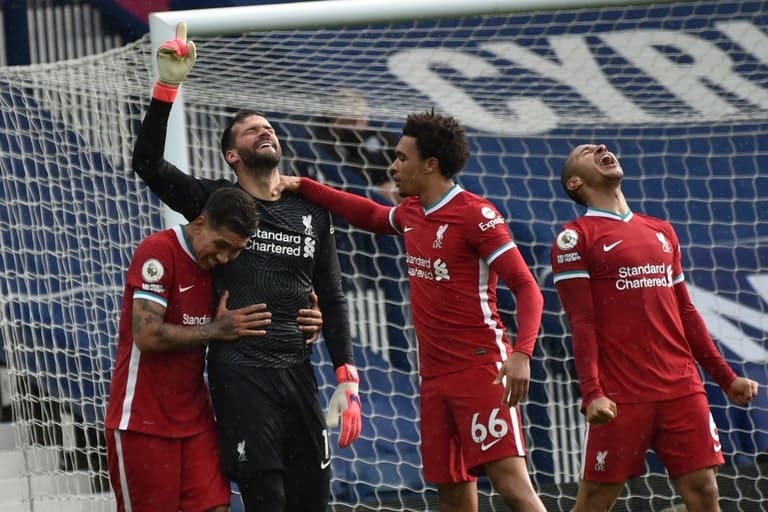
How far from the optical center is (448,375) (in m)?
5.35

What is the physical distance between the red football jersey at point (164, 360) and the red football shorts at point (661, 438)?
1.60m

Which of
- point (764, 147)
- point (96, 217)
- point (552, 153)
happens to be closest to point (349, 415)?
point (96, 217)

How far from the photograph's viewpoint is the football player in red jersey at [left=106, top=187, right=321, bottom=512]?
4.77 m

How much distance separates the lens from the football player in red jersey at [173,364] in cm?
477

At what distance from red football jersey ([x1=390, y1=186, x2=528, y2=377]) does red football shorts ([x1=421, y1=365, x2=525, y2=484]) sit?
0.20 ft

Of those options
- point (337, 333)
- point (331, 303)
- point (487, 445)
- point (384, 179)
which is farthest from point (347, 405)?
point (384, 179)

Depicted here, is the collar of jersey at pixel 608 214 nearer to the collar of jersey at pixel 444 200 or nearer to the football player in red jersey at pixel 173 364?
the collar of jersey at pixel 444 200

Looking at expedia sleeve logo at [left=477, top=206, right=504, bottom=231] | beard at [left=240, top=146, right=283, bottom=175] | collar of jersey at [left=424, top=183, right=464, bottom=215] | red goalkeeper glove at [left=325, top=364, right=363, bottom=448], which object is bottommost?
red goalkeeper glove at [left=325, top=364, right=363, bottom=448]

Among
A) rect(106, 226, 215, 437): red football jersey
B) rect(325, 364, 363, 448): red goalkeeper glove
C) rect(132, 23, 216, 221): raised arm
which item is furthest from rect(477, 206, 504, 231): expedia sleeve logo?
rect(132, 23, 216, 221): raised arm

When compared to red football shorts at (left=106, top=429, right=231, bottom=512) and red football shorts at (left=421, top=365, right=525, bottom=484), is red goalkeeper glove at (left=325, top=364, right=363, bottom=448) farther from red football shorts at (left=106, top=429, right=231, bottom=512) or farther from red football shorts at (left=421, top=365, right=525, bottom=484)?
red football shorts at (left=106, top=429, right=231, bottom=512)

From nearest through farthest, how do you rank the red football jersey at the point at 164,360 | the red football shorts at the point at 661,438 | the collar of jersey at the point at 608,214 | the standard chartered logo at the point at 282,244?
the red football jersey at the point at 164,360 → the standard chartered logo at the point at 282,244 → the red football shorts at the point at 661,438 → the collar of jersey at the point at 608,214

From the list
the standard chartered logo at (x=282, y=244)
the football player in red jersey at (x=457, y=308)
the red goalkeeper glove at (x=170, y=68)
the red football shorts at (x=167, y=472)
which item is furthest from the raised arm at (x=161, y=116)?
the red football shorts at (x=167, y=472)

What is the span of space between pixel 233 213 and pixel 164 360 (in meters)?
0.60

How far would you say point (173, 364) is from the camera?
191 inches
